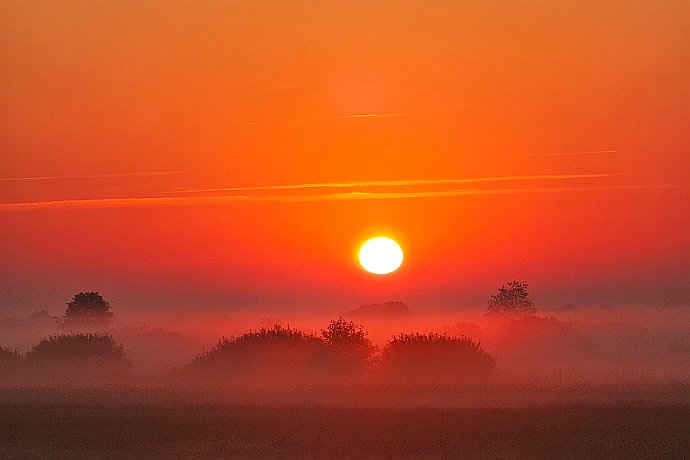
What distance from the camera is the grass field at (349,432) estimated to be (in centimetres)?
2725

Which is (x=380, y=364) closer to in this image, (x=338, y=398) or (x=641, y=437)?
(x=338, y=398)

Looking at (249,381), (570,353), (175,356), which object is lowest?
(249,381)

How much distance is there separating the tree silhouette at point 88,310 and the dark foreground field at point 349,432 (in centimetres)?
3238

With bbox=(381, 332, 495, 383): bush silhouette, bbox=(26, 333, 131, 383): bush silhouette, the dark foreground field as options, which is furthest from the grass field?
bbox=(26, 333, 131, 383): bush silhouette

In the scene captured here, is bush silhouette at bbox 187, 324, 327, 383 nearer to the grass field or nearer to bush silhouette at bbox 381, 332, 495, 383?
bush silhouette at bbox 381, 332, 495, 383

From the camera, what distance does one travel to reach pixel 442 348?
157 ft

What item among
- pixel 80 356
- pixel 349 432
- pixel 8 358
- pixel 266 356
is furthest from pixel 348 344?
pixel 349 432

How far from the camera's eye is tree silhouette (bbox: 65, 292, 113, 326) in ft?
225

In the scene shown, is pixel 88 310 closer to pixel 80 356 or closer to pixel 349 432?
pixel 80 356

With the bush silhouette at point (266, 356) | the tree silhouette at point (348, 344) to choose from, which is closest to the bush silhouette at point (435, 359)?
the tree silhouette at point (348, 344)

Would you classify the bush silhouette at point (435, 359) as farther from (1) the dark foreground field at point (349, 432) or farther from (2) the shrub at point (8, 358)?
(2) the shrub at point (8, 358)

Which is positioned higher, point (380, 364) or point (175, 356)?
point (175, 356)

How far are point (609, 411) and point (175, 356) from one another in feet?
91.8

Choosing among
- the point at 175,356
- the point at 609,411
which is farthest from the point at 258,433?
the point at 175,356
